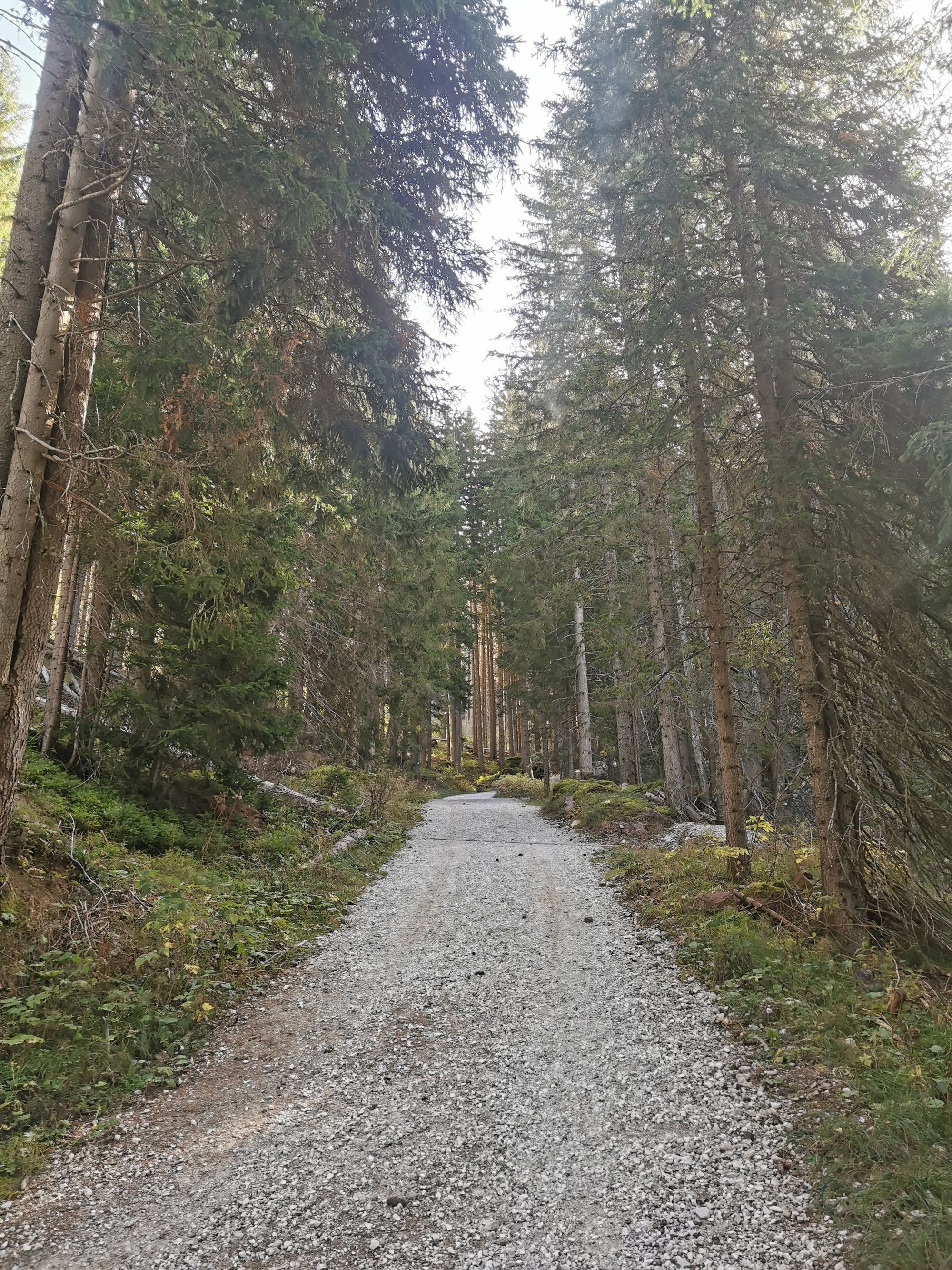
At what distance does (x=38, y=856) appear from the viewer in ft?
21.3

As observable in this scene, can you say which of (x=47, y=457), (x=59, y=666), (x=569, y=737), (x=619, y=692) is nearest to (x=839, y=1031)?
(x=47, y=457)

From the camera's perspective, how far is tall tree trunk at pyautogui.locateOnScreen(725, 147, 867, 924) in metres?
6.77

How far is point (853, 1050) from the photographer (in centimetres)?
459

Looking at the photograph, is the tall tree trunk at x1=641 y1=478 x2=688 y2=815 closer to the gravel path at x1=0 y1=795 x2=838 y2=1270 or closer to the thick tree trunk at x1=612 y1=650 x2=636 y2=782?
the thick tree trunk at x1=612 y1=650 x2=636 y2=782

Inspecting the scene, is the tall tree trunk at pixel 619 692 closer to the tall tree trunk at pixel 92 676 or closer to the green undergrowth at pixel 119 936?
the green undergrowth at pixel 119 936

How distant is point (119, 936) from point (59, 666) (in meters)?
3.93

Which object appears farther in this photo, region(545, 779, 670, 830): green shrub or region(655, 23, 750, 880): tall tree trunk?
region(545, 779, 670, 830): green shrub

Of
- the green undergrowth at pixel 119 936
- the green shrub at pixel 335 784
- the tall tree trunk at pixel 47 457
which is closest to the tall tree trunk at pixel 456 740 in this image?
the green shrub at pixel 335 784

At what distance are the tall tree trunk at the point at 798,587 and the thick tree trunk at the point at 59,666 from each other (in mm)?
8090

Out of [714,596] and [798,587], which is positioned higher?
[714,596]

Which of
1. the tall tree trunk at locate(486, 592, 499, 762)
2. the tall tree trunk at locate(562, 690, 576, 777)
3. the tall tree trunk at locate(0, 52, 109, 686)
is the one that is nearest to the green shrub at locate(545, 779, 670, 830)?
the tall tree trunk at locate(562, 690, 576, 777)

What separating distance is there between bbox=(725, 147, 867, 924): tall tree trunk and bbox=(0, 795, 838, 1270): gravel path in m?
1.99

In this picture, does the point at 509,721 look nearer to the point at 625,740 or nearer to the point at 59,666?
the point at 625,740

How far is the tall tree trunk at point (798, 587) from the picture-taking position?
6.77 metres
